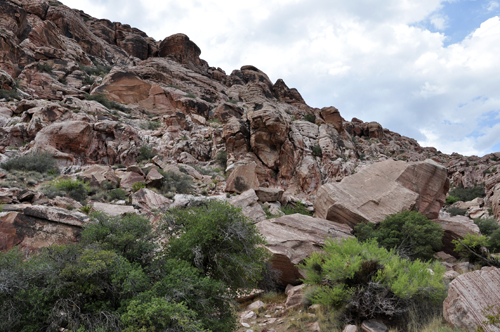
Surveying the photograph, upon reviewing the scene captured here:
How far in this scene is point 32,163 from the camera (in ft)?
44.8

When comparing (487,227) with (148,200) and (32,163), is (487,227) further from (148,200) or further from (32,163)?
(32,163)

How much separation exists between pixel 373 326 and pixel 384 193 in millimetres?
9634

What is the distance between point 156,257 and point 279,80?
5652 centimetres

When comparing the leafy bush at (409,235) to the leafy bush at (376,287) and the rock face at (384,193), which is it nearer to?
the rock face at (384,193)

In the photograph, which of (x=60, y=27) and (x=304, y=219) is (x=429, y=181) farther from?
(x=60, y=27)

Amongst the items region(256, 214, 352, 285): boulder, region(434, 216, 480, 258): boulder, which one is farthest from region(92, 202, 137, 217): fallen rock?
region(434, 216, 480, 258): boulder

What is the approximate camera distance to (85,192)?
12031mm

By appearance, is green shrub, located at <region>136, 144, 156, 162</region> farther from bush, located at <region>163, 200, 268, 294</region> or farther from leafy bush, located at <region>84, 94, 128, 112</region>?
bush, located at <region>163, 200, 268, 294</region>

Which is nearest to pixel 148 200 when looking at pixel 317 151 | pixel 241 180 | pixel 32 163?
pixel 241 180

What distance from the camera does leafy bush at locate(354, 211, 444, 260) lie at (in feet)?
36.5

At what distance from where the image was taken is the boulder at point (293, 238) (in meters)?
9.17

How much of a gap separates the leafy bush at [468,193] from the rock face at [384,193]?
21.4 meters

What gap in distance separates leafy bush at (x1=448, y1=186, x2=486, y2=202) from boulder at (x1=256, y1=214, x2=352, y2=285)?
27893 mm

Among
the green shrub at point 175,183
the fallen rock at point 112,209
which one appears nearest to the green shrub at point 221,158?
the green shrub at point 175,183
